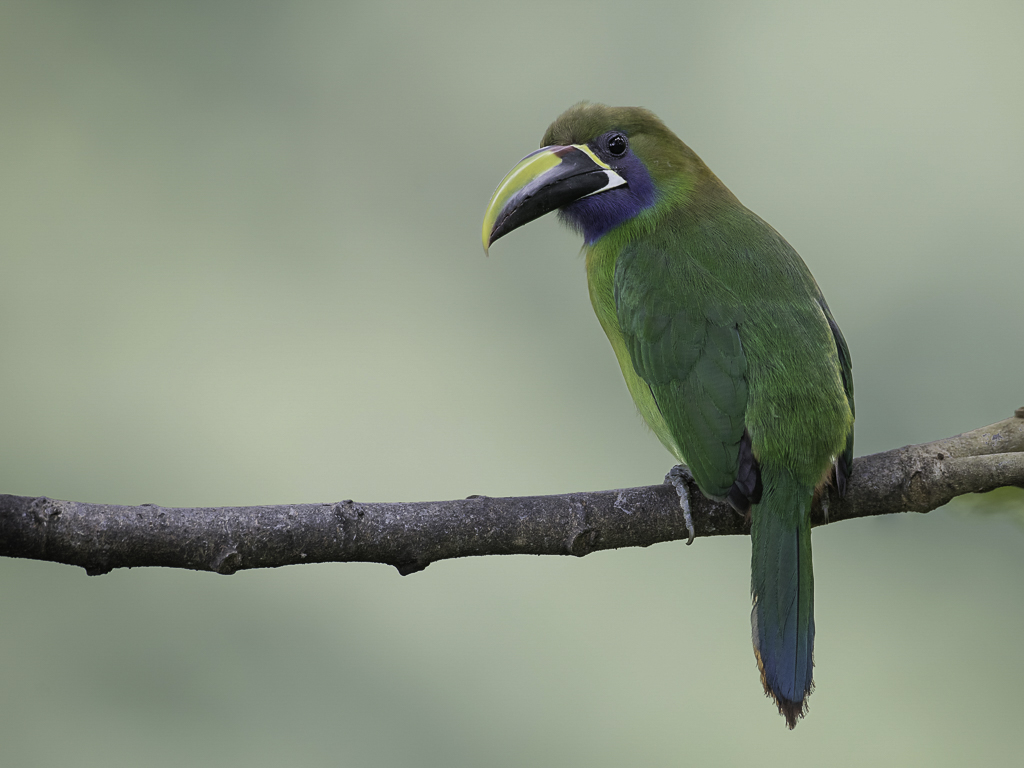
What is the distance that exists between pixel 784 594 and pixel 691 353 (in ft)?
1.67

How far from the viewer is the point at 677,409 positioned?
5.91 feet

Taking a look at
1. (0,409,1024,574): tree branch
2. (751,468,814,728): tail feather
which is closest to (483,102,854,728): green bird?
(751,468,814,728): tail feather

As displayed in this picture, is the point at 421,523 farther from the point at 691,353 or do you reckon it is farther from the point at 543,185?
the point at 543,185

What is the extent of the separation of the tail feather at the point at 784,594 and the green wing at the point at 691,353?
0.10 metres

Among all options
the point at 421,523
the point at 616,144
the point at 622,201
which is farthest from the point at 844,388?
the point at 421,523

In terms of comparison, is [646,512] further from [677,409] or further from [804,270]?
[804,270]

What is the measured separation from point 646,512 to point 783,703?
0.42 m

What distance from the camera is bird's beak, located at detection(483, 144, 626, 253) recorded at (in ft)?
6.74

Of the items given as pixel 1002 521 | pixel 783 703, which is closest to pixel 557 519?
pixel 783 703

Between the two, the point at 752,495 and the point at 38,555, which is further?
the point at 752,495

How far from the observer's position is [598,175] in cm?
211

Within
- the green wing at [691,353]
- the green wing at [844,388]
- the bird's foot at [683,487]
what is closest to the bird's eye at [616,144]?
the green wing at [691,353]

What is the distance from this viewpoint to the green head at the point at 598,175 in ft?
6.77

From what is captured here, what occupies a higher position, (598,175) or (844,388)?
(598,175)
